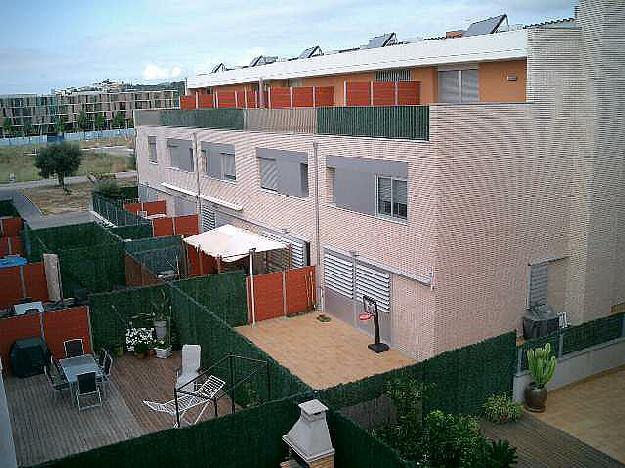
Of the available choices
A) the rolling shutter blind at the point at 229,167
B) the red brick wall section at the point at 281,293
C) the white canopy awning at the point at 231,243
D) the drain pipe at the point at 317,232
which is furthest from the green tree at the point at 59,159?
the drain pipe at the point at 317,232

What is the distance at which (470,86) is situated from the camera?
857 inches

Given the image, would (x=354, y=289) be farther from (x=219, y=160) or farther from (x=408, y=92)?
(x=219, y=160)

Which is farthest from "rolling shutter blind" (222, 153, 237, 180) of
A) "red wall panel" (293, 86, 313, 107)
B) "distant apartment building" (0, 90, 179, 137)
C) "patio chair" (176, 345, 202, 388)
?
"distant apartment building" (0, 90, 179, 137)

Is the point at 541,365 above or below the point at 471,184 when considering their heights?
A: below

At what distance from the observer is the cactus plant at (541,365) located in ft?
47.9

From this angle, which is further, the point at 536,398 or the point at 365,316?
the point at 365,316

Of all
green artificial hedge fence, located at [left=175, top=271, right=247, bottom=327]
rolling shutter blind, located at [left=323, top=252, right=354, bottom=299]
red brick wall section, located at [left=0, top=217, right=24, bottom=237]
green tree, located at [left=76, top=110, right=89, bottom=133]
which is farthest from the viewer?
green tree, located at [left=76, top=110, right=89, bottom=133]

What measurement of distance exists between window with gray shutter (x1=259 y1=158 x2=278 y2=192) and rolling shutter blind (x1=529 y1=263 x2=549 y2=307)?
9953 millimetres

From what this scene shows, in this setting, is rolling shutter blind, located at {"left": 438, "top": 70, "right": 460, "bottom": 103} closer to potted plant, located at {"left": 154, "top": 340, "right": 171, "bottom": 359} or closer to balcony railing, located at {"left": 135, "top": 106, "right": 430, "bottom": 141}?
balcony railing, located at {"left": 135, "top": 106, "right": 430, "bottom": 141}

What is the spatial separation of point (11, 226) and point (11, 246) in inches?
226

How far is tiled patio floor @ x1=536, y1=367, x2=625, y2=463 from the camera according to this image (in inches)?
539

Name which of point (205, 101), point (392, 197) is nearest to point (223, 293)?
point (392, 197)

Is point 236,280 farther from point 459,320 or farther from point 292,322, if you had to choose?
point 459,320

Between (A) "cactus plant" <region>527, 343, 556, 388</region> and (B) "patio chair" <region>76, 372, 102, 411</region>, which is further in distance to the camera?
(B) "patio chair" <region>76, 372, 102, 411</region>
